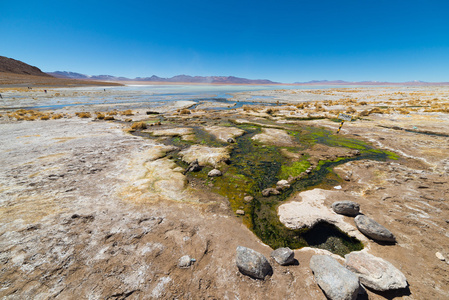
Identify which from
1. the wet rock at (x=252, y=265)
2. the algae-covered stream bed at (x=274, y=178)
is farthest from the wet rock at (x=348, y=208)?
the wet rock at (x=252, y=265)

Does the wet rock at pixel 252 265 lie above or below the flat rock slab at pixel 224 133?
below

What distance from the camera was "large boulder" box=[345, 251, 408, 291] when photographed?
13.1 ft

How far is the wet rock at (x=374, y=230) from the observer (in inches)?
213

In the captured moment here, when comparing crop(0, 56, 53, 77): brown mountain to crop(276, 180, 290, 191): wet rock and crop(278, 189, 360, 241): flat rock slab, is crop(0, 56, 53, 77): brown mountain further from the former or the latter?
crop(278, 189, 360, 241): flat rock slab

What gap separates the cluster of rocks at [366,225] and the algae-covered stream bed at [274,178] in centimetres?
53

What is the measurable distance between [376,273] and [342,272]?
2.99 feet

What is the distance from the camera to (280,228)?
6543mm

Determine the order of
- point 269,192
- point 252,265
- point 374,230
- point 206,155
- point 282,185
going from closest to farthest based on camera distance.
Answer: point 252,265 → point 374,230 → point 269,192 → point 282,185 → point 206,155

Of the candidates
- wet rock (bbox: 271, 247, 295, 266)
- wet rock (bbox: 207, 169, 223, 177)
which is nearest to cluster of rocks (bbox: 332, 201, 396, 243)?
wet rock (bbox: 271, 247, 295, 266)

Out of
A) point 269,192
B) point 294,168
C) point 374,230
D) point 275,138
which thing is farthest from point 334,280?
point 275,138

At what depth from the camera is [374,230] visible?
5.53 meters

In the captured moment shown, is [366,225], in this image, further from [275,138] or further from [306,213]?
[275,138]

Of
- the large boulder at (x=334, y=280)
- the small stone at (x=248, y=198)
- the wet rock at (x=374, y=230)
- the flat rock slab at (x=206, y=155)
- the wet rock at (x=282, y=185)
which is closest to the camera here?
the large boulder at (x=334, y=280)

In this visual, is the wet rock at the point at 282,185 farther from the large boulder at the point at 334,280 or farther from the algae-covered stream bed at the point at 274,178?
the large boulder at the point at 334,280
